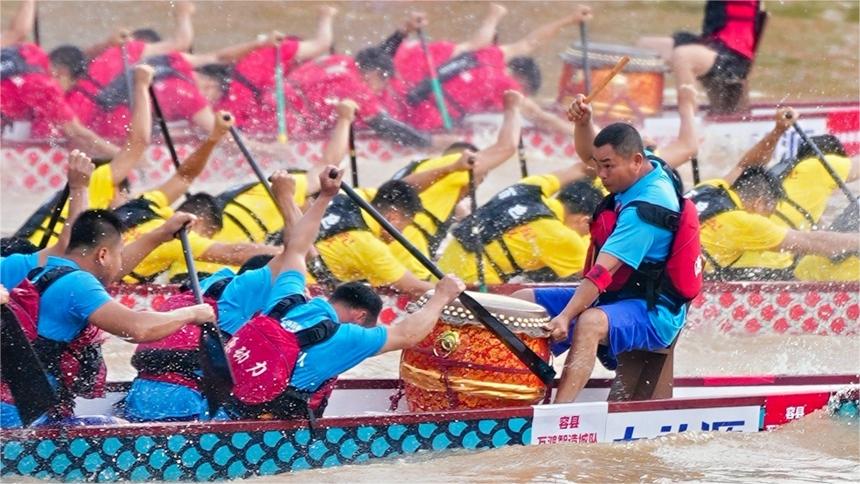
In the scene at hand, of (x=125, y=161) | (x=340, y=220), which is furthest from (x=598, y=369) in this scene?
(x=125, y=161)

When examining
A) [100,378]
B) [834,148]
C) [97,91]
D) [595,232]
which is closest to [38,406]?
[100,378]

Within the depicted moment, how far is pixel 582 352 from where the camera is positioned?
6188mm

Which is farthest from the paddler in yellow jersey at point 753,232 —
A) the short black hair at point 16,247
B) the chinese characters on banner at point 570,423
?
the short black hair at point 16,247

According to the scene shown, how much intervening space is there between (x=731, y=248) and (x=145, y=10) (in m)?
8.59

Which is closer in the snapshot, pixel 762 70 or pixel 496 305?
pixel 496 305

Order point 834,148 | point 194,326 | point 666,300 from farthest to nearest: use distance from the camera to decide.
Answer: point 834,148 → point 666,300 → point 194,326

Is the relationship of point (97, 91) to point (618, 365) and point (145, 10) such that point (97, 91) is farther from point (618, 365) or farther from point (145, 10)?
point (618, 365)

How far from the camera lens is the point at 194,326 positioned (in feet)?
19.3

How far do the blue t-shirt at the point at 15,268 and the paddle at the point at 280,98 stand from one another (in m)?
5.93

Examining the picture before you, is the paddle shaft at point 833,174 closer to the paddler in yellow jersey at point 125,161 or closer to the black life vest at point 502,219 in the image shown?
the black life vest at point 502,219

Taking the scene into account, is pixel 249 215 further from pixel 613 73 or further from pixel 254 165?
pixel 613 73

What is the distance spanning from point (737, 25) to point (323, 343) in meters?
7.73

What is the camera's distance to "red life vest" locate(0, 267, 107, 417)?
5.56 m

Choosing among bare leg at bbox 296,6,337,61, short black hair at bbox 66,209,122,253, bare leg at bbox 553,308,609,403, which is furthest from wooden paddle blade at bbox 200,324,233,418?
bare leg at bbox 296,6,337,61
